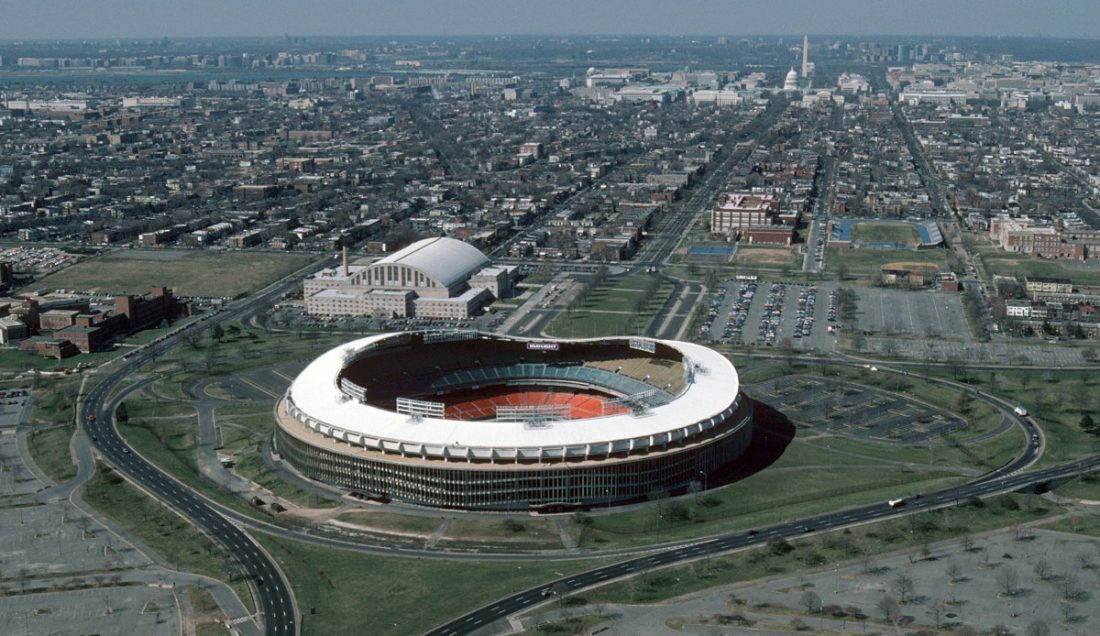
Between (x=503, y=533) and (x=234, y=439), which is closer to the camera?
(x=503, y=533)

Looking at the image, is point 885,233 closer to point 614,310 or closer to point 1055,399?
point 614,310

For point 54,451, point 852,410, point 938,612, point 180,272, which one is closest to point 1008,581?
point 938,612

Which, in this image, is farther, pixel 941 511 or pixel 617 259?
pixel 617 259

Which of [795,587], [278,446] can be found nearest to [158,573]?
[278,446]

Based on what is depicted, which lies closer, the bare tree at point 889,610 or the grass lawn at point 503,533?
the bare tree at point 889,610

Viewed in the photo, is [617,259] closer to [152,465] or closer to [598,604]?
[152,465]

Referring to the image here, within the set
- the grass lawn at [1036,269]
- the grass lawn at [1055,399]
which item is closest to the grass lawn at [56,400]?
the grass lawn at [1055,399]

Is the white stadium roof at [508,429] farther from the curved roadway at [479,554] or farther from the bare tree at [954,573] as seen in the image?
the bare tree at [954,573]
